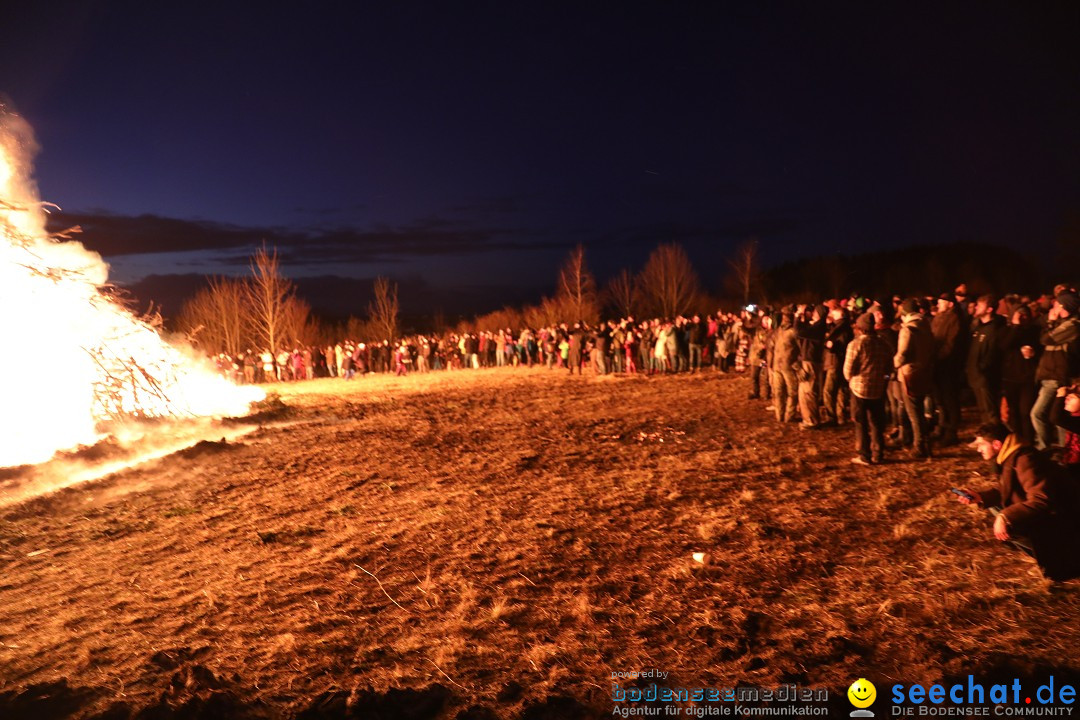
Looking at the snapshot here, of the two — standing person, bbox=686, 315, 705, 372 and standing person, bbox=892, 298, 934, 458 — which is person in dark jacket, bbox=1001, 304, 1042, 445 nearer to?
standing person, bbox=892, 298, 934, 458

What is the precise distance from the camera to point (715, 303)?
4703 cm

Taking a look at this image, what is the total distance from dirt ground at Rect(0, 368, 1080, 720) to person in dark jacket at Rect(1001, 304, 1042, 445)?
0.85 m

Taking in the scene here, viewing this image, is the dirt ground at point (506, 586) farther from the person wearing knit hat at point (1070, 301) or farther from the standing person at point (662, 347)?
the standing person at point (662, 347)

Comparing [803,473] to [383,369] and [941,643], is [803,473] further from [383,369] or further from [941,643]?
[383,369]

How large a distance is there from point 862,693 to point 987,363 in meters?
6.83

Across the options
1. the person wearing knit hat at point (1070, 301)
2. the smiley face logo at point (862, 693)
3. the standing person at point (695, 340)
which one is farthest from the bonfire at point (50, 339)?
the standing person at point (695, 340)

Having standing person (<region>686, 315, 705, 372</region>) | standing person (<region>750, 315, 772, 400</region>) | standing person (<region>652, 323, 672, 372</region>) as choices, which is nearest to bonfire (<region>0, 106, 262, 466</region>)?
standing person (<region>750, 315, 772, 400</region>)

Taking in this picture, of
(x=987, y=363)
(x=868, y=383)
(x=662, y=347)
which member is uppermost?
(x=662, y=347)

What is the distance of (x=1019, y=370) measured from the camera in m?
7.82

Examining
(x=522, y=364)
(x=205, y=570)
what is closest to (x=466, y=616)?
(x=205, y=570)

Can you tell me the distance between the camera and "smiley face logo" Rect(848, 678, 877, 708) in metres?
3.33

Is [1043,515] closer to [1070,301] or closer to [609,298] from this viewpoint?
[1070,301]

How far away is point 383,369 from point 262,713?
87.5 feet

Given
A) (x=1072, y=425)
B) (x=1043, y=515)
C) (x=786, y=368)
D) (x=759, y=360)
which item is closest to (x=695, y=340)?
(x=759, y=360)
